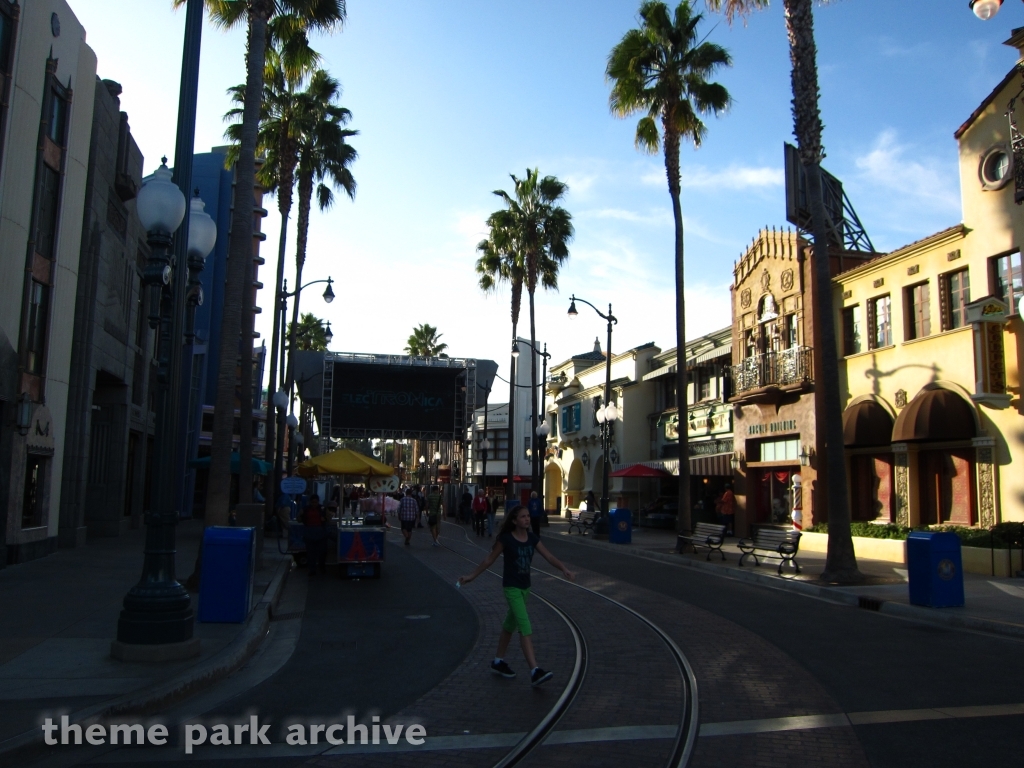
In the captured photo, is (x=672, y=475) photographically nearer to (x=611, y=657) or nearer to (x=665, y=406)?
(x=665, y=406)

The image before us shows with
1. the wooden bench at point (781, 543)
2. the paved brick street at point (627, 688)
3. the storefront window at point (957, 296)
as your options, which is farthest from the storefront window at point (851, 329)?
the paved brick street at point (627, 688)

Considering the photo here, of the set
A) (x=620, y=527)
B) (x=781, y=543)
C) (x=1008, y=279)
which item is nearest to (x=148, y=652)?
(x=781, y=543)

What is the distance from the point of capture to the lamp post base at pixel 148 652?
833 centimetres

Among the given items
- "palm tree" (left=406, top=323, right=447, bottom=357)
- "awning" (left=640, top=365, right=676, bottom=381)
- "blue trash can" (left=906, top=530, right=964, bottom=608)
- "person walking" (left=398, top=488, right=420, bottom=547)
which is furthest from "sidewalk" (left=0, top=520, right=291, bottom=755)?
"palm tree" (left=406, top=323, right=447, bottom=357)

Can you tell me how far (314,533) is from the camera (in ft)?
59.4

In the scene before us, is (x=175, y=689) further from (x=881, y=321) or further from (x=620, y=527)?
(x=620, y=527)

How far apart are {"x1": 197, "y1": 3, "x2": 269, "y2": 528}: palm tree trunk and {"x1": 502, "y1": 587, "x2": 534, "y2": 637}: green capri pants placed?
26.4 ft

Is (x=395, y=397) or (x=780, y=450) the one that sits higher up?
(x=395, y=397)

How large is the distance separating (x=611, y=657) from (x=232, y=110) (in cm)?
2134

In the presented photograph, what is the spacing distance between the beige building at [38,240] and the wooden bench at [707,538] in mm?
15736

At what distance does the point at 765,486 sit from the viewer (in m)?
30.9

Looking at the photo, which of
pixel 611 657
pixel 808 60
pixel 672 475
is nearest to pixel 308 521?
pixel 611 657

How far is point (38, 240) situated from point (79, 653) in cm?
1250

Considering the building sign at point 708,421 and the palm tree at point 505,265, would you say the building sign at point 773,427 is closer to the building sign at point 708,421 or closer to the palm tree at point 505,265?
the building sign at point 708,421
